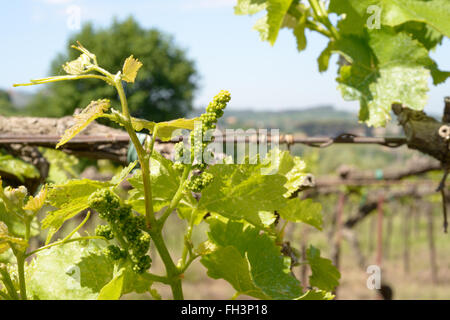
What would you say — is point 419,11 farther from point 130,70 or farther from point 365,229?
point 365,229

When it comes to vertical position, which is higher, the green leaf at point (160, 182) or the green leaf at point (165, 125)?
the green leaf at point (165, 125)

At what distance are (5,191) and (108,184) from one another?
124mm

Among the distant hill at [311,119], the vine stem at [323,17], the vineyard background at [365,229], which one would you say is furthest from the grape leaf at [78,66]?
the distant hill at [311,119]

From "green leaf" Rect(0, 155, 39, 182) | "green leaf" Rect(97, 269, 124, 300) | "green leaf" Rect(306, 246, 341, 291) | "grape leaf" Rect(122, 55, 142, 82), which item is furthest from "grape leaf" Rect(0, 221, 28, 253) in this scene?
"green leaf" Rect(0, 155, 39, 182)

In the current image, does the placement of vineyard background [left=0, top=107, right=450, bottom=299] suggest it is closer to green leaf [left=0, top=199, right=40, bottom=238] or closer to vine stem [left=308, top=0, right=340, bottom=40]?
vine stem [left=308, top=0, right=340, bottom=40]

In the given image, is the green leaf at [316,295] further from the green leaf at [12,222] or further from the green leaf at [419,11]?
the green leaf at [419,11]

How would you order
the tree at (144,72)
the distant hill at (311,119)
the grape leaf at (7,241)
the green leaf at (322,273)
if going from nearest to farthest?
the grape leaf at (7,241) → the green leaf at (322,273) → the tree at (144,72) → the distant hill at (311,119)

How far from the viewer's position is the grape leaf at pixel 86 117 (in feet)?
1.75

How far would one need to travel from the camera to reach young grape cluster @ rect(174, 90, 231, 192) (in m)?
0.54

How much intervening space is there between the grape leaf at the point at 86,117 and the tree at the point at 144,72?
19.6m

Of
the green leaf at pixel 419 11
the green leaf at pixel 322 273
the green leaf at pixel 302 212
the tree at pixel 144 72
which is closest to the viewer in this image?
the green leaf at pixel 302 212

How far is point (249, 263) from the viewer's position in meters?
0.63

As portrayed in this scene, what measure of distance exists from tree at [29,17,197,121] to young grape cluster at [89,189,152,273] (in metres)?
19.6
